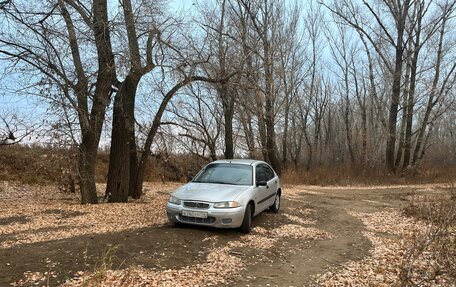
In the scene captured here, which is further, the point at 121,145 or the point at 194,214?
the point at 121,145

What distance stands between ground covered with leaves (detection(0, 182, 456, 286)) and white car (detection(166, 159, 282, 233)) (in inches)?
11.8

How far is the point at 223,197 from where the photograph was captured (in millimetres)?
8344

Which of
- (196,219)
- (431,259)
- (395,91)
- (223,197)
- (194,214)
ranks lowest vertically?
(431,259)

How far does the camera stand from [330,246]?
8406mm

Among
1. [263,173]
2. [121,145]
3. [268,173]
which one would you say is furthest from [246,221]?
[121,145]

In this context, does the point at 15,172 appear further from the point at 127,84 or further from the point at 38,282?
the point at 38,282

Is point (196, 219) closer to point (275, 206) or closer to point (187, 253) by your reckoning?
point (187, 253)

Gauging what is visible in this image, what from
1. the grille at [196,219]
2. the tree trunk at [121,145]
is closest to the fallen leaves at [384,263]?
the grille at [196,219]

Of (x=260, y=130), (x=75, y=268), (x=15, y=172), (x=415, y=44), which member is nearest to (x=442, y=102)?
(x=415, y=44)

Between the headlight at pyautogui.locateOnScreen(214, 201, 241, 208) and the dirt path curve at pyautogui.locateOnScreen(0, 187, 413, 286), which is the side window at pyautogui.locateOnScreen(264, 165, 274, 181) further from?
the headlight at pyautogui.locateOnScreen(214, 201, 241, 208)

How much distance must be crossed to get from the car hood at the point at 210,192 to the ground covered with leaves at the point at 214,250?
0.66 m

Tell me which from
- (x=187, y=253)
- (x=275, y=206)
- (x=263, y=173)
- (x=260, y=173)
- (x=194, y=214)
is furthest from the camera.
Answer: (x=275, y=206)

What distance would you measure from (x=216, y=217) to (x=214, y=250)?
3.11 feet

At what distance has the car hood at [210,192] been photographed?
8328 mm
